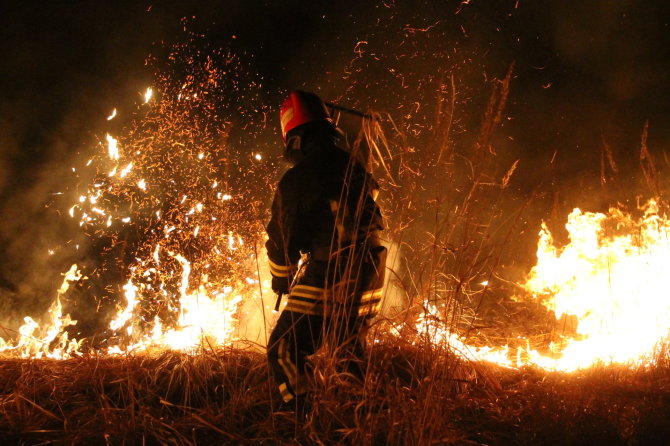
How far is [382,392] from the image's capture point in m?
2.77

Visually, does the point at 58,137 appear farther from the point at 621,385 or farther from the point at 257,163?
the point at 621,385

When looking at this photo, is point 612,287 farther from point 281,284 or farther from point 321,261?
point 281,284

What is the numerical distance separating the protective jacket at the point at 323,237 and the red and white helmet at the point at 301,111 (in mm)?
379

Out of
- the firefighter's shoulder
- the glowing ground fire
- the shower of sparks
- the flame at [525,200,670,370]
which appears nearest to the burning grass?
the glowing ground fire

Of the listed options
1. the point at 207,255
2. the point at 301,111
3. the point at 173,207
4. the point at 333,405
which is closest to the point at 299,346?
the point at 333,405

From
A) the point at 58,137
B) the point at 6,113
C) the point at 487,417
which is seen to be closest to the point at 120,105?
the point at 58,137

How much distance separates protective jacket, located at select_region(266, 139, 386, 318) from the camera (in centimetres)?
265

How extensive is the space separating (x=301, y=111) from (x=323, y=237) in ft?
3.35

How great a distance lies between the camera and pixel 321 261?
9.07ft

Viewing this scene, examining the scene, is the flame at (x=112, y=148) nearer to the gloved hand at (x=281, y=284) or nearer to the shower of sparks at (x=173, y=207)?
the shower of sparks at (x=173, y=207)

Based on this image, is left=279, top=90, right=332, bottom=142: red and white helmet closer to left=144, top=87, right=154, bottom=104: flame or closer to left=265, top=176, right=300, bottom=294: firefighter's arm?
left=265, top=176, right=300, bottom=294: firefighter's arm

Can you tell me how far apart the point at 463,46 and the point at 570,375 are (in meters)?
5.40

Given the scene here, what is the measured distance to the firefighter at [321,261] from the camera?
2553mm

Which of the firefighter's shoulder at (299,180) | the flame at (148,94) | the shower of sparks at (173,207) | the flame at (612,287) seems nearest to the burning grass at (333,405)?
the flame at (612,287)
